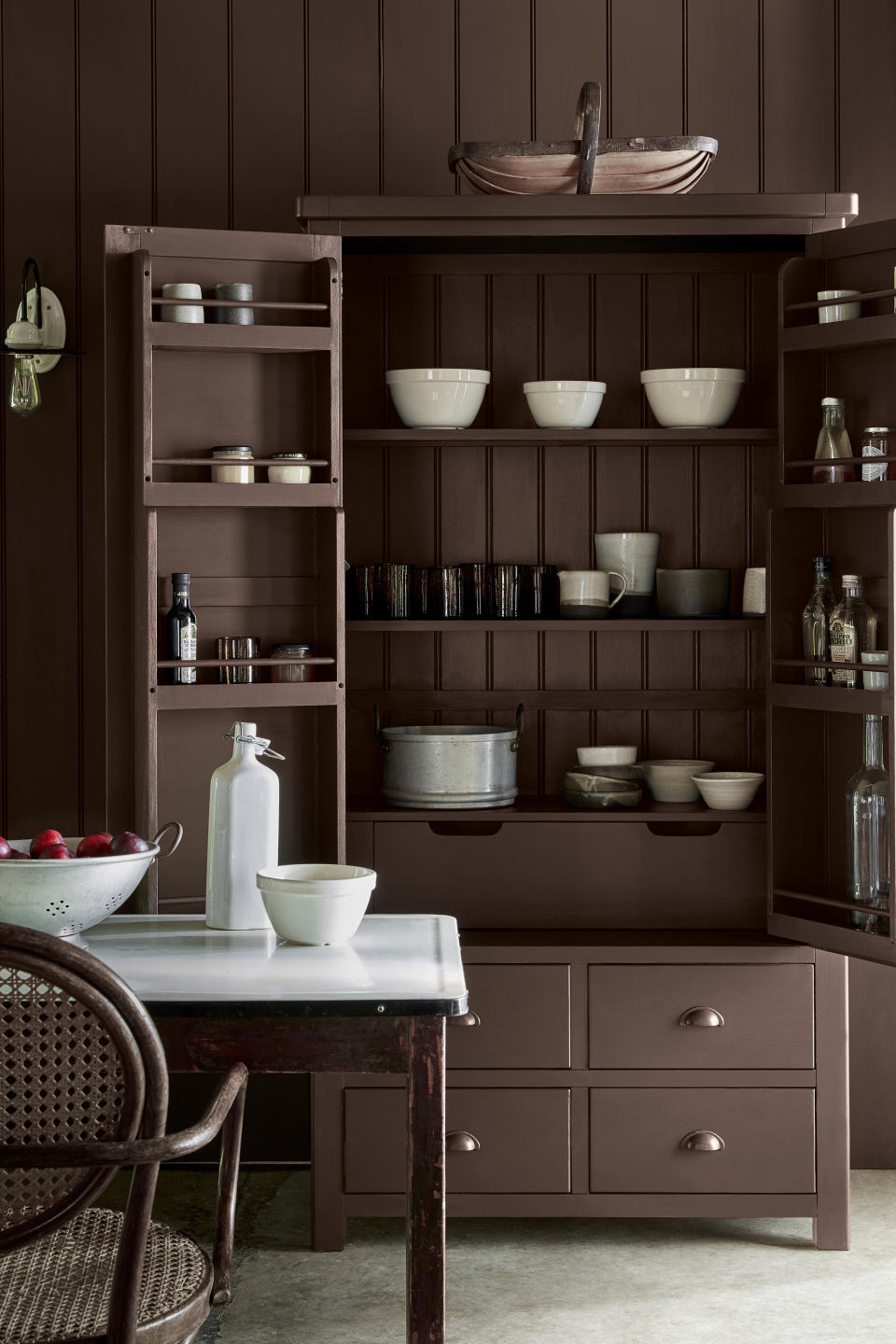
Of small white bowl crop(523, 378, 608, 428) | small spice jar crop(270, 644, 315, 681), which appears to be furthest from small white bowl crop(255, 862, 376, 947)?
small white bowl crop(523, 378, 608, 428)

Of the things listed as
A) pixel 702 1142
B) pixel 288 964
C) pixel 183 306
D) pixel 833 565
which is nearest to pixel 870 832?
pixel 833 565

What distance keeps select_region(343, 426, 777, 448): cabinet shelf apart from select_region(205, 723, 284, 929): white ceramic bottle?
95 centimetres

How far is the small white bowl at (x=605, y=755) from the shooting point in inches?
126

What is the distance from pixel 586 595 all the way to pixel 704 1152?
4.01 ft

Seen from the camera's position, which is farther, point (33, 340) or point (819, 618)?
point (33, 340)

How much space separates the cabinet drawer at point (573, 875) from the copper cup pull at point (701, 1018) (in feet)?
0.70

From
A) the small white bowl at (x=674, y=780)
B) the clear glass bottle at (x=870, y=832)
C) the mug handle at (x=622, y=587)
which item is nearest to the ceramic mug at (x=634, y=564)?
the mug handle at (x=622, y=587)

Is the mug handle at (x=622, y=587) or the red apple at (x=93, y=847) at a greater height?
the mug handle at (x=622, y=587)

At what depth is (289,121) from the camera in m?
3.34

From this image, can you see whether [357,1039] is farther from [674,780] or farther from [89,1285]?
[674,780]

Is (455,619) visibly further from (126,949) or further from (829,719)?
(126,949)

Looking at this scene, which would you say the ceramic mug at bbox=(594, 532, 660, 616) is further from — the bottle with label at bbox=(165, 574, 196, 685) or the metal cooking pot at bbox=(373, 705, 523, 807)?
the bottle with label at bbox=(165, 574, 196, 685)

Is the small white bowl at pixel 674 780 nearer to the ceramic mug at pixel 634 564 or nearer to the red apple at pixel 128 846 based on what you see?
the ceramic mug at pixel 634 564

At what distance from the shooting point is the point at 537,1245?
2.95 metres
